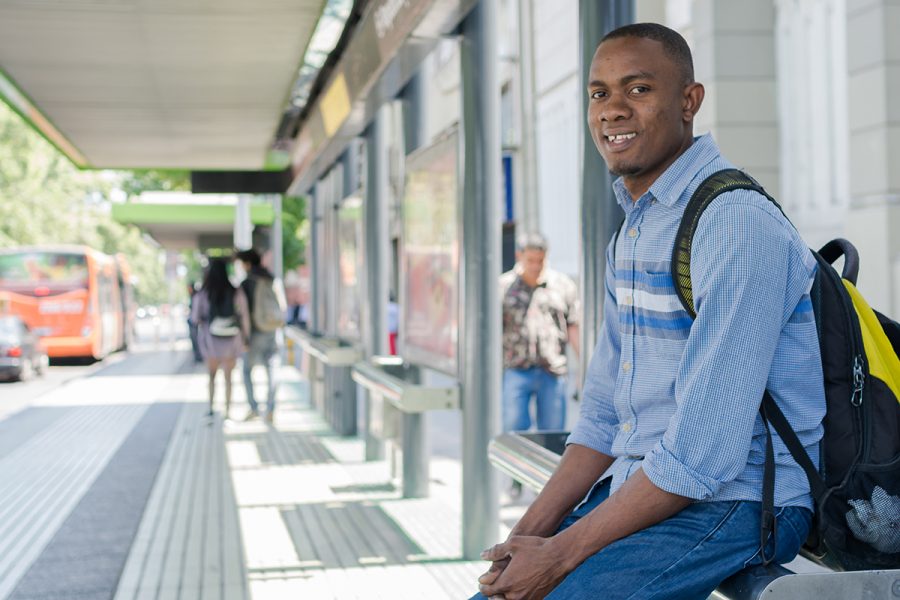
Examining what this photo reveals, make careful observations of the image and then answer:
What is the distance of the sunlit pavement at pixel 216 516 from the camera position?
247 inches

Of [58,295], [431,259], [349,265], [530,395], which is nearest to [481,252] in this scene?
[431,259]

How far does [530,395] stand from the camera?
8859 millimetres

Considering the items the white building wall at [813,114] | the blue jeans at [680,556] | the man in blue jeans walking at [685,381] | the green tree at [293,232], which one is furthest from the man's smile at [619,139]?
the green tree at [293,232]

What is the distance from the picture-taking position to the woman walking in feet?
45.1

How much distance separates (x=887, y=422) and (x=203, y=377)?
21.6 meters

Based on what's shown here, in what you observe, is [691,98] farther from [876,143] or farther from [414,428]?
[876,143]

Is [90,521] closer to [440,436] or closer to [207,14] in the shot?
[207,14]

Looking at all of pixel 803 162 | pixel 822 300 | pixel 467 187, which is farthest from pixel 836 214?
pixel 822 300

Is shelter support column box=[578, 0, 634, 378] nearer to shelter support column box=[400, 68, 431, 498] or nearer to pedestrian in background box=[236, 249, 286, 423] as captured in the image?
shelter support column box=[400, 68, 431, 498]

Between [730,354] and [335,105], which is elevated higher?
[335,105]

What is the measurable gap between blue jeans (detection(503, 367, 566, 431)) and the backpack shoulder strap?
658 centimetres

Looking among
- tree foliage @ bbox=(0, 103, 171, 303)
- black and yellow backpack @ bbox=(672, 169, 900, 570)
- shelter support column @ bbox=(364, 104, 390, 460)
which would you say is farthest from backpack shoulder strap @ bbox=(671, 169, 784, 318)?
tree foliage @ bbox=(0, 103, 171, 303)

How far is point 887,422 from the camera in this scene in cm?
204

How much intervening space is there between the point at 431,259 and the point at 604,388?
5.10 metres
